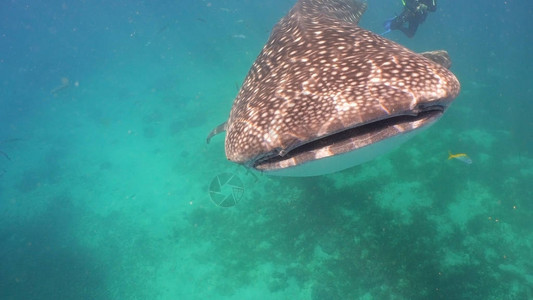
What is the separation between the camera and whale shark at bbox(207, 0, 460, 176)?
2582 millimetres

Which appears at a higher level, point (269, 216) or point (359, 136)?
point (359, 136)

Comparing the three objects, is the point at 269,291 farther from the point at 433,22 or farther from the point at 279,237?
the point at 433,22

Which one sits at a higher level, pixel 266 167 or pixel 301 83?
pixel 301 83

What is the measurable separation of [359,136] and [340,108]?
0.40 m

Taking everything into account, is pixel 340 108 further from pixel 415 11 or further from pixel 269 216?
pixel 415 11

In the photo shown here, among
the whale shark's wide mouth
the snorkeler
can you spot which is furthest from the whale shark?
the snorkeler

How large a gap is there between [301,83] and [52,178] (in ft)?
62.4

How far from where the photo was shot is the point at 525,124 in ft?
43.8

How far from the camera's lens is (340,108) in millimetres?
2590

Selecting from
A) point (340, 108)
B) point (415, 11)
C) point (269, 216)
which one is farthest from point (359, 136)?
point (415, 11)

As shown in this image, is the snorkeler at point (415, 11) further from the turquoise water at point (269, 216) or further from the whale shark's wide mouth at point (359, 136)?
the whale shark's wide mouth at point (359, 136)

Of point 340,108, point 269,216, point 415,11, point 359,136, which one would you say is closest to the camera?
point 340,108

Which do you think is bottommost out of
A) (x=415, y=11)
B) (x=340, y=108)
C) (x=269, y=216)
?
(x=269, y=216)

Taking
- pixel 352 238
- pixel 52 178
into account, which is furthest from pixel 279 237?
pixel 52 178
